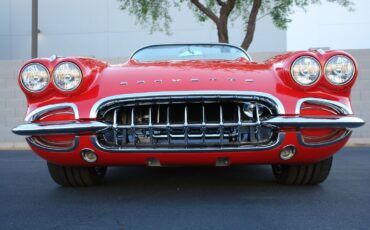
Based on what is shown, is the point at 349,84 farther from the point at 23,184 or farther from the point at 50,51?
the point at 50,51

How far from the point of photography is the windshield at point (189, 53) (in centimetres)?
455

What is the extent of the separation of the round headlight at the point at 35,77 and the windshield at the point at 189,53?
137 centimetres

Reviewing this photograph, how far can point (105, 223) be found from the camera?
2.61 meters

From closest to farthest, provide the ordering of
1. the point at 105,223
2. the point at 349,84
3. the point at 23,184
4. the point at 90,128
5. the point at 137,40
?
the point at 105,223, the point at 90,128, the point at 349,84, the point at 23,184, the point at 137,40

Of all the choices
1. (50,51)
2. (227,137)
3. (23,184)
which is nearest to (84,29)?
(50,51)

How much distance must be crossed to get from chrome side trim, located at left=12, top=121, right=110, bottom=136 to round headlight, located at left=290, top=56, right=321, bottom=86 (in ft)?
4.22

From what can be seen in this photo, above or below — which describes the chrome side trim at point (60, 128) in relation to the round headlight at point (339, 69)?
below

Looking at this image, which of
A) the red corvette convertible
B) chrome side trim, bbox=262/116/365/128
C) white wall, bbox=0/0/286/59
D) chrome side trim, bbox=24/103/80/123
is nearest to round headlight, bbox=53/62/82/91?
the red corvette convertible

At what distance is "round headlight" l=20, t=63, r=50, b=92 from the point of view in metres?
3.28

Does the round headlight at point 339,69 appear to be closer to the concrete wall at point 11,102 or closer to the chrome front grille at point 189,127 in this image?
the chrome front grille at point 189,127

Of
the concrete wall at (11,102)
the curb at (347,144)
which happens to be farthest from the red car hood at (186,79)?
the concrete wall at (11,102)

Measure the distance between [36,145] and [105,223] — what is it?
36.0 inches

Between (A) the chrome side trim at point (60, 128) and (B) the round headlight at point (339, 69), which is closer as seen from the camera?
(A) the chrome side trim at point (60, 128)

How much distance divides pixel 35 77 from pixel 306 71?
71.9 inches
